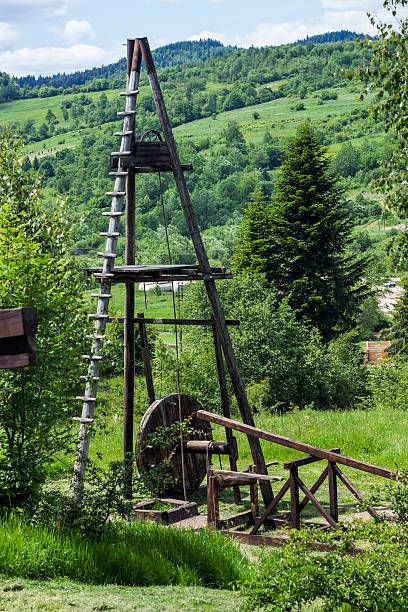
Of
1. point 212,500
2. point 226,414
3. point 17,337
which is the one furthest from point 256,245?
point 17,337

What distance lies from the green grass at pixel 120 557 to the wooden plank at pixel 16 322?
2905 millimetres

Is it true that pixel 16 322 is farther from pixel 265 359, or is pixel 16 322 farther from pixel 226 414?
pixel 265 359

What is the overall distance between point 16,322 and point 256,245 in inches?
1559

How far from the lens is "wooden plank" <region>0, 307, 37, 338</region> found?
321cm

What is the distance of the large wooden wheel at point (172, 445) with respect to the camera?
937 cm

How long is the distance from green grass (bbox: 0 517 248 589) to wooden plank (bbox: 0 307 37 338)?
291cm

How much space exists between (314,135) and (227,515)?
3567cm

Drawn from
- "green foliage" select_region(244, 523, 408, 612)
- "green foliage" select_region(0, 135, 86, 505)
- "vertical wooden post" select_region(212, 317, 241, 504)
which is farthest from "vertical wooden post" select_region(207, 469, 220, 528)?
"green foliage" select_region(244, 523, 408, 612)

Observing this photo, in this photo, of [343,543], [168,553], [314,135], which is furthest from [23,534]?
[314,135]

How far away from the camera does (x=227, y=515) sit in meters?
9.30

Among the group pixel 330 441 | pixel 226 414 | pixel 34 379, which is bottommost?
pixel 330 441

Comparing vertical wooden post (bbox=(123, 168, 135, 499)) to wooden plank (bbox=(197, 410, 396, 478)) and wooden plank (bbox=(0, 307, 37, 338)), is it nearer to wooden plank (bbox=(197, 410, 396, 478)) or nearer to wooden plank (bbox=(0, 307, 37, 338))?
wooden plank (bbox=(197, 410, 396, 478))

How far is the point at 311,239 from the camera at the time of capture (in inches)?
1618

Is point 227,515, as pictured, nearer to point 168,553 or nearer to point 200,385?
point 168,553
